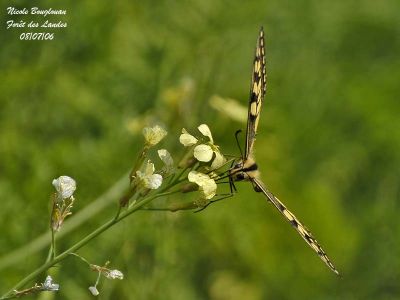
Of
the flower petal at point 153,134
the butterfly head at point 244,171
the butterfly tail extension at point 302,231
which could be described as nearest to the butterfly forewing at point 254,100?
the butterfly head at point 244,171

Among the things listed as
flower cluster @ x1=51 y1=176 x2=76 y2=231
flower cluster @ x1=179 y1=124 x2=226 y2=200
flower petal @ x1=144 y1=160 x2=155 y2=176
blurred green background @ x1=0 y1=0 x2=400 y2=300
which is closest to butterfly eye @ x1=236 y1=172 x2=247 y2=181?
flower cluster @ x1=179 y1=124 x2=226 y2=200

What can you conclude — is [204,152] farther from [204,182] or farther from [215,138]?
[215,138]

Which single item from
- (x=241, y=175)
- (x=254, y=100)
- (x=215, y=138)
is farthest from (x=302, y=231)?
(x=215, y=138)

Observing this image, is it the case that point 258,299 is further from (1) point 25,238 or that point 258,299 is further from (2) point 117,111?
(1) point 25,238

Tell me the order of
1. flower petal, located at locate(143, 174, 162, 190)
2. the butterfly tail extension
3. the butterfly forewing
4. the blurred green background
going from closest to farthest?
flower petal, located at locate(143, 174, 162, 190) → the butterfly tail extension → the butterfly forewing → the blurred green background

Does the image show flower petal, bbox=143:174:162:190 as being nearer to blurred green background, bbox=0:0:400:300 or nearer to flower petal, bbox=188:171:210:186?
flower petal, bbox=188:171:210:186

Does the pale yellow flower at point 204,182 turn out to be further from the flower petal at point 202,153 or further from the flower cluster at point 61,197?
the flower cluster at point 61,197

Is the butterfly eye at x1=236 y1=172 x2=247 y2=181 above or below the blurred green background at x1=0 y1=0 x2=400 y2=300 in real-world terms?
above

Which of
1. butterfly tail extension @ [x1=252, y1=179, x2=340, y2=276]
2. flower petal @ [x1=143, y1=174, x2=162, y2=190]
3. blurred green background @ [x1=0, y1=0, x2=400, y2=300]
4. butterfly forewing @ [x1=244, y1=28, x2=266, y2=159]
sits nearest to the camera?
flower petal @ [x1=143, y1=174, x2=162, y2=190]
